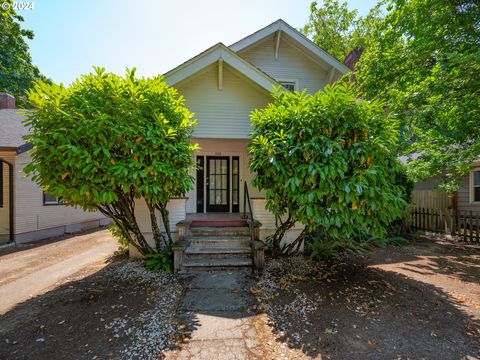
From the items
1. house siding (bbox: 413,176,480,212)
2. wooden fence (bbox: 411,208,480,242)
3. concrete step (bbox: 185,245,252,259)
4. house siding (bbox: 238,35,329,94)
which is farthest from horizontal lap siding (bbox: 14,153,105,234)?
house siding (bbox: 413,176,480,212)

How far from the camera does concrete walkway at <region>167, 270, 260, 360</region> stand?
8.71ft

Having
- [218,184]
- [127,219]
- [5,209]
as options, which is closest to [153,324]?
[127,219]

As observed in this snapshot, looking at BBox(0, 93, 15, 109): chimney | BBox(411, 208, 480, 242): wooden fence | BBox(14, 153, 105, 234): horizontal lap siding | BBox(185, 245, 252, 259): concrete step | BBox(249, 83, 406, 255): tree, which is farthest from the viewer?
BBox(0, 93, 15, 109): chimney

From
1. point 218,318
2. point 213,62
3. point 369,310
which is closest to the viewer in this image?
point 218,318

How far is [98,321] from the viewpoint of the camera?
3.17m

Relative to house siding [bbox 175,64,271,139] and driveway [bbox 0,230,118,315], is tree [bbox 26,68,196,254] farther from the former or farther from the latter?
house siding [bbox 175,64,271,139]

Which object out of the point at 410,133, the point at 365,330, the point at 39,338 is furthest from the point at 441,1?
the point at 39,338

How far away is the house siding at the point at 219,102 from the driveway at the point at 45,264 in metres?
4.39

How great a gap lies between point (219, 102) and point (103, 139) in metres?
3.79

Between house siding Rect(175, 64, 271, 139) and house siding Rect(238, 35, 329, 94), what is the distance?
3460 mm

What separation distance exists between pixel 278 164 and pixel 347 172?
1263 mm

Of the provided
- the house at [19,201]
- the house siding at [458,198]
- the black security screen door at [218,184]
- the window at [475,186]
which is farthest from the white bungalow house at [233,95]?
the window at [475,186]

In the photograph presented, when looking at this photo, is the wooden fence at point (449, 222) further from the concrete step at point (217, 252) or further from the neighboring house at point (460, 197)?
the concrete step at point (217, 252)

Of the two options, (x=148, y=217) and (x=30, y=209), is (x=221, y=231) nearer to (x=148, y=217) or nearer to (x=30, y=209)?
(x=148, y=217)
